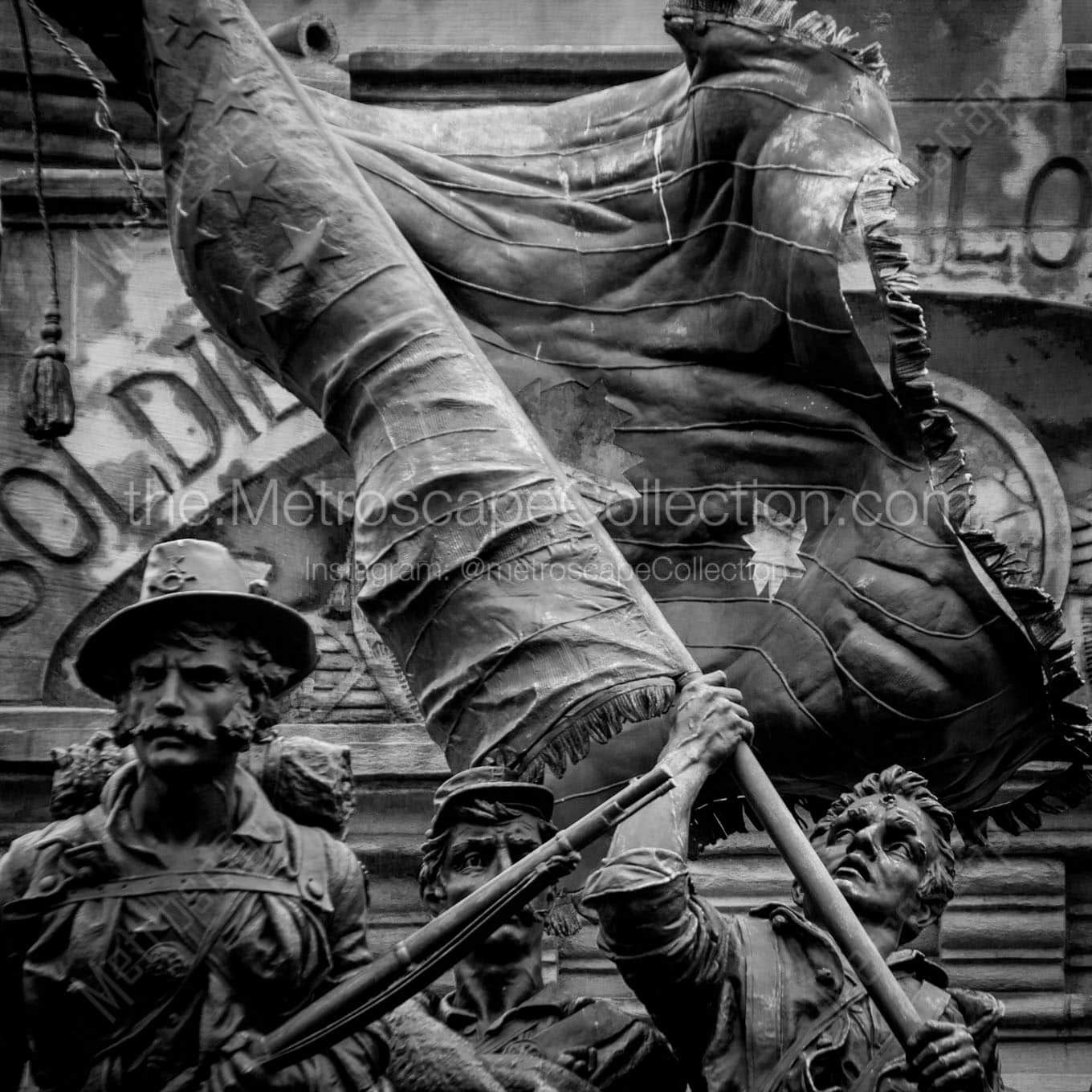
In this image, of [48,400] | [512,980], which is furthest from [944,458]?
[48,400]

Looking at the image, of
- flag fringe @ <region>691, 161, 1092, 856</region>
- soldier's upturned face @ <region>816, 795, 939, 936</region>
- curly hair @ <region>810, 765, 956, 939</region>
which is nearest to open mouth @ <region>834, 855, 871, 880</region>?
soldier's upturned face @ <region>816, 795, 939, 936</region>

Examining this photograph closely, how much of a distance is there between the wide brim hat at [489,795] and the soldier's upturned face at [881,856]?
2.13ft

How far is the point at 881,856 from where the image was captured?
775 cm

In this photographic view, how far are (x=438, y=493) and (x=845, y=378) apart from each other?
1112mm

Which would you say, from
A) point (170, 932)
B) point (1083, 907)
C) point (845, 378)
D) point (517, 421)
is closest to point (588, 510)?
point (517, 421)

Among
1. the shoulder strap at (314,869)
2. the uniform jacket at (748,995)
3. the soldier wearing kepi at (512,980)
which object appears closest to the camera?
the shoulder strap at (314,869)

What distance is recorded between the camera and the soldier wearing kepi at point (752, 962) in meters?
7.20

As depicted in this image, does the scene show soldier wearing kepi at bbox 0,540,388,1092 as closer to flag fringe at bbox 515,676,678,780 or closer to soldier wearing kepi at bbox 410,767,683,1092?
soldier wearing kepi at bbox 410,767,683,1092

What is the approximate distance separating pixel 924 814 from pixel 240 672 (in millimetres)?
1843

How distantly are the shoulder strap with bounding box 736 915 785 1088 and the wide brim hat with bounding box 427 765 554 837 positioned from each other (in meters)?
0.51

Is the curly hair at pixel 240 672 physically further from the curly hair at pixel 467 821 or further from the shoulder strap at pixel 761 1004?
the shoulder strap at pixel 761 1004

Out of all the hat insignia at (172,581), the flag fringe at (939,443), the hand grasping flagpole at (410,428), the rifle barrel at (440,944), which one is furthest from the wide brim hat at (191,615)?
the flag fringe at (939,443)

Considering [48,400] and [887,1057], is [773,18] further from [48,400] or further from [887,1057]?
[887,1057]

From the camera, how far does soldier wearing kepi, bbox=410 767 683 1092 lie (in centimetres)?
745
